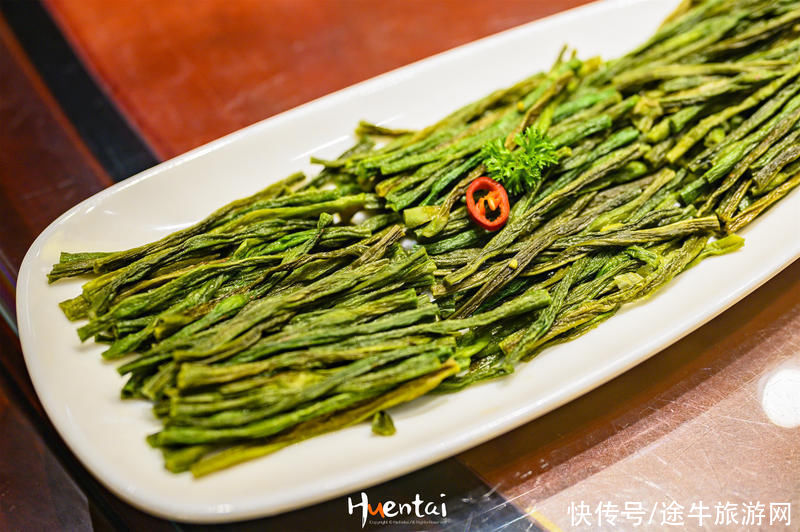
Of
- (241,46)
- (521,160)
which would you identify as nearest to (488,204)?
(521,160)

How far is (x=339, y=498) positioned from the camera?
2.37m

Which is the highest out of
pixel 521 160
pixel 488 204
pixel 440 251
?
pixel 521 160

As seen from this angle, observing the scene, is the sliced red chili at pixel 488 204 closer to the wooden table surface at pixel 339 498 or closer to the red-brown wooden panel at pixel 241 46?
the wooden table surface at pixel 339 498

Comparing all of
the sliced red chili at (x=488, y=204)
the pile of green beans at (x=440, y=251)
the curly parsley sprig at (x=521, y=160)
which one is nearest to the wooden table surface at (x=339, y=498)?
the pile of green beans at (x=440, y=251)

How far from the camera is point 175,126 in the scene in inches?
147

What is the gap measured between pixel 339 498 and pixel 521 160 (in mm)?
1732

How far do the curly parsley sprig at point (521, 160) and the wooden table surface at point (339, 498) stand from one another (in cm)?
103

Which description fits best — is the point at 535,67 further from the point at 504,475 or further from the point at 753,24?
the point at 504,475

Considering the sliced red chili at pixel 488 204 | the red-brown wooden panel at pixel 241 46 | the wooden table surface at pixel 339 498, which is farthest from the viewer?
the red-brown wooden panel at pixel 241 46

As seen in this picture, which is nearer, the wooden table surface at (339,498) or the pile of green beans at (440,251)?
the pile of green beans at (440,251)

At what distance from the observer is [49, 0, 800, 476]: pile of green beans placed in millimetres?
2238

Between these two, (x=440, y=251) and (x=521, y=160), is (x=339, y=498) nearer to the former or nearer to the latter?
(x=440, y=251)

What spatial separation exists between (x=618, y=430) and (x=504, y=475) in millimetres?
560

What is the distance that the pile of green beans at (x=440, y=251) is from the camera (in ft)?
7.34
